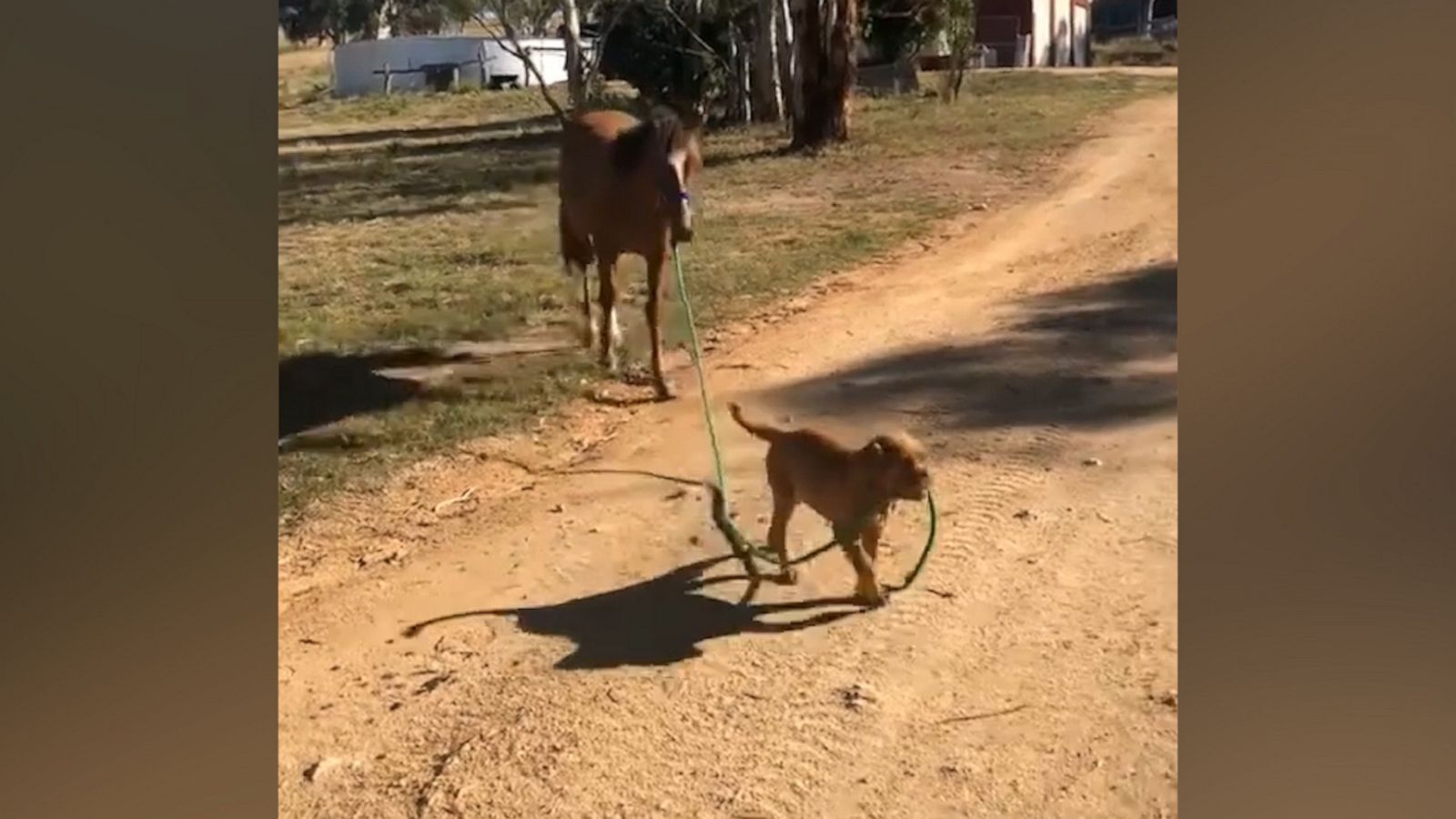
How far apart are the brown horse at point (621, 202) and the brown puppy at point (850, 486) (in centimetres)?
24

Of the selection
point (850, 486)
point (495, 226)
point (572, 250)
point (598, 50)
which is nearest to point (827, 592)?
point (850, 486)

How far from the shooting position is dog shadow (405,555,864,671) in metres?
2.42

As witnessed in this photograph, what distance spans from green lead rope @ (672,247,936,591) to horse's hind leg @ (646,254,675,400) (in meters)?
0.04

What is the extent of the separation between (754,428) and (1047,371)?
45 cm

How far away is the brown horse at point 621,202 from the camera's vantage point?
2547 mm

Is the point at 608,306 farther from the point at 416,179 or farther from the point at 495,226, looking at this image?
the point at 416,179

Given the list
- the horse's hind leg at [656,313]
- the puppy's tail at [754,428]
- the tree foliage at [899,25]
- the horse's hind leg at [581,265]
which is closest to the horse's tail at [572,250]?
the horse's hind leg at [581,265]

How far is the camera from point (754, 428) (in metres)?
2.49

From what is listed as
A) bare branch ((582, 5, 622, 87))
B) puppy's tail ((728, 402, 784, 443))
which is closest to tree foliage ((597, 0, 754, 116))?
bare branch ((582, 5, 622, 87))

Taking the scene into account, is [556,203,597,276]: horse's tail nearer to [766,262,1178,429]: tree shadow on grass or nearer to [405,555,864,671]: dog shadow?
[766,262,1178,429]: tree shadow on grass
